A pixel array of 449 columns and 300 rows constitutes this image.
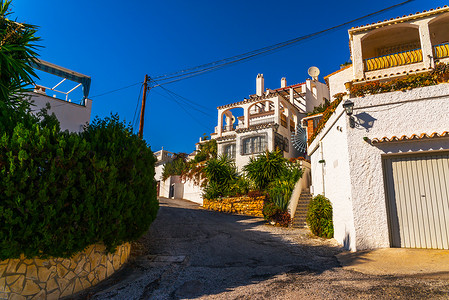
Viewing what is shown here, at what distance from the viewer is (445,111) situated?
7195mm

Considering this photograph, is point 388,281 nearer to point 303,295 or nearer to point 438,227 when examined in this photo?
point 303,295

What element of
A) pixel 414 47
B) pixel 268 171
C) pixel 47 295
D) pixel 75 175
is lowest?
pixel 47 295

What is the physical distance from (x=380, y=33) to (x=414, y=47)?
230 centimetres

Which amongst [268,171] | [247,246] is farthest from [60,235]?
[268,171]

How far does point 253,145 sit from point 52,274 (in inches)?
831

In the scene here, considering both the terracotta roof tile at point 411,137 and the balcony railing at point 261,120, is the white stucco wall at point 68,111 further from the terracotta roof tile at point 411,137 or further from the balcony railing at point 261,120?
the balcony railing at point 261,120

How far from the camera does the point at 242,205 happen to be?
1698 cm

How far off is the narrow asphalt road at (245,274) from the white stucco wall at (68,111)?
9.01m

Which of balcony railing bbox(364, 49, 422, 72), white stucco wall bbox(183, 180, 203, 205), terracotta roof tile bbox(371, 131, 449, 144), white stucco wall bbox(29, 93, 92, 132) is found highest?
balcony railing bbox(364, 49, 422, 72)

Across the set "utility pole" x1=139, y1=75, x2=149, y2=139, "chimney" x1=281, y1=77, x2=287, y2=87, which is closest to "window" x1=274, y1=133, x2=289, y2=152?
"utility pole" x1=139, y1=75, x2=149, y2=139

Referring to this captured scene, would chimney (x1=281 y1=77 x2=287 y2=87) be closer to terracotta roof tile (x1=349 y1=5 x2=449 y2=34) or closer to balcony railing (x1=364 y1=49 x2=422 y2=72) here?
terracotta roof tile (x1=349 y1=5 x2=449 y2=34)

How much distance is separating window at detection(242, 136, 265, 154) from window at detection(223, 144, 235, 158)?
1.79m

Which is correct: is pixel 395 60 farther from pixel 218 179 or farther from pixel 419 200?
pixel 218 179

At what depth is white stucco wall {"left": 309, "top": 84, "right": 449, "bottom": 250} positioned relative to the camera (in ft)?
23.6
